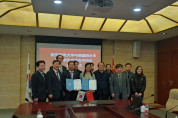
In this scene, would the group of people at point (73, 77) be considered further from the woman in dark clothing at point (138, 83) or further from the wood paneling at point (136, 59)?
the wood paneling at point (136, 59)

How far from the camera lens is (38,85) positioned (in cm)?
353

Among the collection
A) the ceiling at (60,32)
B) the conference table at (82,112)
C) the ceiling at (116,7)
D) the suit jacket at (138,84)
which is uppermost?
the ceiling at (116,7)

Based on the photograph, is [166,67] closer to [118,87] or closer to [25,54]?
[118,87]

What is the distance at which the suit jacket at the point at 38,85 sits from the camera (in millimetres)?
3490

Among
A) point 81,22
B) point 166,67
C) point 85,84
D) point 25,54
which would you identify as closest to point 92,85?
point 85,84

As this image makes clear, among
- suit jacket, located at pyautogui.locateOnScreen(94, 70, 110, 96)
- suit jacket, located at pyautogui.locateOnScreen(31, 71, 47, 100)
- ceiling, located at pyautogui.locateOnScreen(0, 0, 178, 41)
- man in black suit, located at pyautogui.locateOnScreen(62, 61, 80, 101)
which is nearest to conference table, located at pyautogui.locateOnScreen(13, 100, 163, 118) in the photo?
suit jacket, located at pyautogui.locateOnScreen(31, 71, 47, 100)

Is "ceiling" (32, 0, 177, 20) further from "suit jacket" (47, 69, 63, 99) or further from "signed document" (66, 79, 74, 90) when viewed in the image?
"signed document" (66, 79, 74, 90)

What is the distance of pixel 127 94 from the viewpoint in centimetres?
429

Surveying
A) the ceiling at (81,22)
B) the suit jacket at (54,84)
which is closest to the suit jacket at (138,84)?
the ceiling at (81,22)

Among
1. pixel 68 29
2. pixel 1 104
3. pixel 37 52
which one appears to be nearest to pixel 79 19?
pixel 68 29

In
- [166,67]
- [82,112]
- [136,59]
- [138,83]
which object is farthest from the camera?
[136,59]

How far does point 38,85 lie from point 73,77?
0.86 metres

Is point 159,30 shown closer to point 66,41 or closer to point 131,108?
point 66,41

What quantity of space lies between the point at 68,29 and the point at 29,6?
4.80 feet
